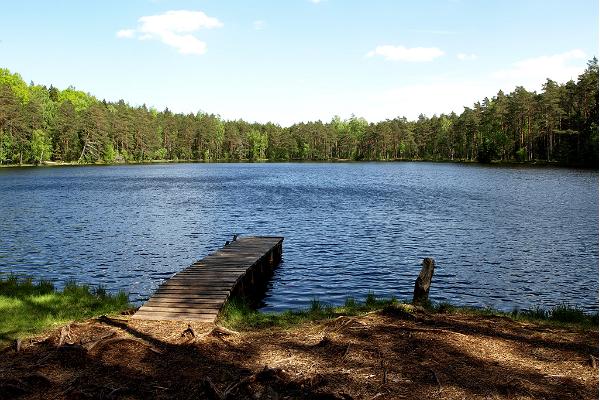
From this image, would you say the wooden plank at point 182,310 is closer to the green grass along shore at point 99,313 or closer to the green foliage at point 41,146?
the green grass along shore at point 99,313

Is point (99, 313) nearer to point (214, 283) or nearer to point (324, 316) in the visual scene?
point (214, 283)

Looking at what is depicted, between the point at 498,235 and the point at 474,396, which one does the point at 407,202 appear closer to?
the point at 498,235

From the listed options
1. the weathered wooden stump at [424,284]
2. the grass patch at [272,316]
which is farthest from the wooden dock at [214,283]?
the weathered wooden stump at [424,284]

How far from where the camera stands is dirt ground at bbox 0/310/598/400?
25.3 feet

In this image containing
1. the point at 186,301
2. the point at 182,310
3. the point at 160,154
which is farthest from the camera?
the point at 160,154

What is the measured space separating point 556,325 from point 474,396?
6614 mm

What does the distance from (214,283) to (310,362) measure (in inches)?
309

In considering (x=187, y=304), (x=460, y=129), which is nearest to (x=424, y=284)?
(x=187, y=304)

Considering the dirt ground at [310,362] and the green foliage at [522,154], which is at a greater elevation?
the green foliage at [522,154]

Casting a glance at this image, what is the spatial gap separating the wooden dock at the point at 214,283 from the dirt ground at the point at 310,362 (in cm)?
125

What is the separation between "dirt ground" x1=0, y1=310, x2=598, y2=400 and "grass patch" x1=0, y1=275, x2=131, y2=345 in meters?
1.36

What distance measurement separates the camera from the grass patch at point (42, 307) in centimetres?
1171

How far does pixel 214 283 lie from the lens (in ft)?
53.0

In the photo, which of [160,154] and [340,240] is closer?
[340,240]
